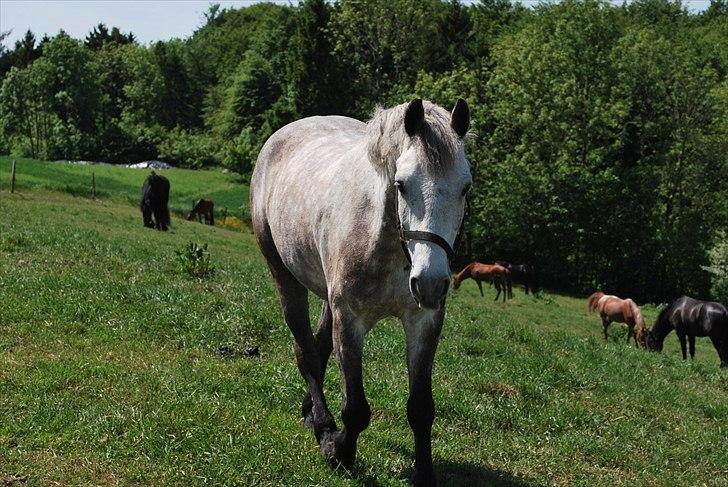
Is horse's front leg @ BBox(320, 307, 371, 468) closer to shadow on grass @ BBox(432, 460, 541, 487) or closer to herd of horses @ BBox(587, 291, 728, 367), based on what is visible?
shadow on grass @ BBox(432, 460, 541, 487)

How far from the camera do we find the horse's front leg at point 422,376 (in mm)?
5105

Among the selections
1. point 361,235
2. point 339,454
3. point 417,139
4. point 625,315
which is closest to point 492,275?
point 625,315

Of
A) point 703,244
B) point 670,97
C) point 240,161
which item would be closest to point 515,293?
point 703,244

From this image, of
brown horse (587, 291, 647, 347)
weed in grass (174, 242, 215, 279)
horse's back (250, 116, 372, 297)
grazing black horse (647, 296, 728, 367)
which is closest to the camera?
horse's back (250, 116, 372, 297)

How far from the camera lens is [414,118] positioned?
178 inches

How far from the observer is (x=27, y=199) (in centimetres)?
3058

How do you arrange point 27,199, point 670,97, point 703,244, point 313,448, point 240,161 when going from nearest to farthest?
point 313,448
point 27,199
point 703,244
point 670,97
point 240,161

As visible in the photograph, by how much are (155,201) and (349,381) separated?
2414 centimetres

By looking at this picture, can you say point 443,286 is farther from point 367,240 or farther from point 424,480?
point 424,480

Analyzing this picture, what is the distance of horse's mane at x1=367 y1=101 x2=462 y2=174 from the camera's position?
4445 millimetres

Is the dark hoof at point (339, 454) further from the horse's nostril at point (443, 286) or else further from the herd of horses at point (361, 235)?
the horse's nostril at point (443, 286)

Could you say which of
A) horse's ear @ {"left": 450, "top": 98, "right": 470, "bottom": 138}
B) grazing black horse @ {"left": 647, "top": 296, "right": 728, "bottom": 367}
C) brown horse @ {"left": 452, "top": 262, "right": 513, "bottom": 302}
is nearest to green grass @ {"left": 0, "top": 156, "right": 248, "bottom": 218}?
brown horse @ {"left": 452, "top": 262, "right": 513, "bottom": 302}

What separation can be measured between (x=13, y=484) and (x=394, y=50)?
162ft

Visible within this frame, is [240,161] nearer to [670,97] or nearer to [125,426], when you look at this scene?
[670,97]
